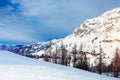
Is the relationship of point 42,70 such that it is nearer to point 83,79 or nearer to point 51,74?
point 51,74

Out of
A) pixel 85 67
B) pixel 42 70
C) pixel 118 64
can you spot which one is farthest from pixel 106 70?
pixel 42 70

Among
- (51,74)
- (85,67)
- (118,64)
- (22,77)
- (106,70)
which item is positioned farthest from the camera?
(106,70)

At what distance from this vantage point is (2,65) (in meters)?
13.2

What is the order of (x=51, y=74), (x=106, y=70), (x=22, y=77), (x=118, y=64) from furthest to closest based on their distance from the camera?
(x=106, y=70) → (x=118, y=64) → (x=51, y=74) → (x=22, y=77)

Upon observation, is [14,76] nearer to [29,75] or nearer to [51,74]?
[29,75]

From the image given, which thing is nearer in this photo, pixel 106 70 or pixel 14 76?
pixel 14 76

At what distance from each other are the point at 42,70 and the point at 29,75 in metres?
1.74

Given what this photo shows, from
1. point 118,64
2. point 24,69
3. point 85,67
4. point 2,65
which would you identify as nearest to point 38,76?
point 24,69

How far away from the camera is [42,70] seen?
44.7 feet

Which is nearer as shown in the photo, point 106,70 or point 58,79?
point 58,79

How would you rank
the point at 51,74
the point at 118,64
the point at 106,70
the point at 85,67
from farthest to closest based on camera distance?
the point at 106,70 → the point at 118,64 → the point at 85,67 → the point at 51,74

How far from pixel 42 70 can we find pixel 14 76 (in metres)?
2.40

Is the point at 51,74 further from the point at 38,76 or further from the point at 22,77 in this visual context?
the point at 22,77

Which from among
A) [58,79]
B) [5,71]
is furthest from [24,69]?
[58,79]
